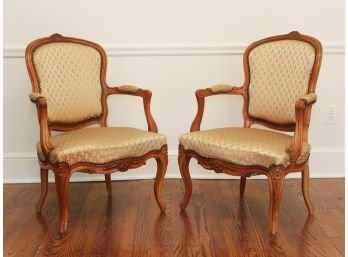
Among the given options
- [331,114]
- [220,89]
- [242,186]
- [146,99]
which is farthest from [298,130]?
[331,114]

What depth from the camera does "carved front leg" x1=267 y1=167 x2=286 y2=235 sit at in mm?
2129

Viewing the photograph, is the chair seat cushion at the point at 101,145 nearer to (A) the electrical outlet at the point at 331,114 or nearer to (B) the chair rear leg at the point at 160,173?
(B) the chair rear leg at the point at 160,173

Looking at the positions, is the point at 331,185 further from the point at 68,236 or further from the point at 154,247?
the point at 68,236

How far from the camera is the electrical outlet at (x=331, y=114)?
3.18 m

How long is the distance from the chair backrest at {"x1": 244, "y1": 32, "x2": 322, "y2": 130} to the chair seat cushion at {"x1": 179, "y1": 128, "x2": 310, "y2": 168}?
20 centimetres

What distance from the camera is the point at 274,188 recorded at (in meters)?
2.15

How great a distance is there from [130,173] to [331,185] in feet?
4.58

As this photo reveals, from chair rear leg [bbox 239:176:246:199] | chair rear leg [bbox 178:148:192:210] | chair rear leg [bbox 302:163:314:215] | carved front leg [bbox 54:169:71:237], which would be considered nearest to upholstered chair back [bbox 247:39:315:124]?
chair rear leg [bbox 302:163:314:215]

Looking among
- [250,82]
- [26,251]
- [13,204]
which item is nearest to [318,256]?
[250,82]

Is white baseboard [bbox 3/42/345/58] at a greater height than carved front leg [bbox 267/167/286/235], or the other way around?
white baseboard [bbox 3/42/345/58]

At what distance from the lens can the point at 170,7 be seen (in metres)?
3.03

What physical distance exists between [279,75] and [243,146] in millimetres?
622

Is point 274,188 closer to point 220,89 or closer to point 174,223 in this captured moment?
point 174,223

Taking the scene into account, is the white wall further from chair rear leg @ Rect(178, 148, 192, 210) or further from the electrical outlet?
chair rear leg @ Rect(178, 148, 192, 210)
